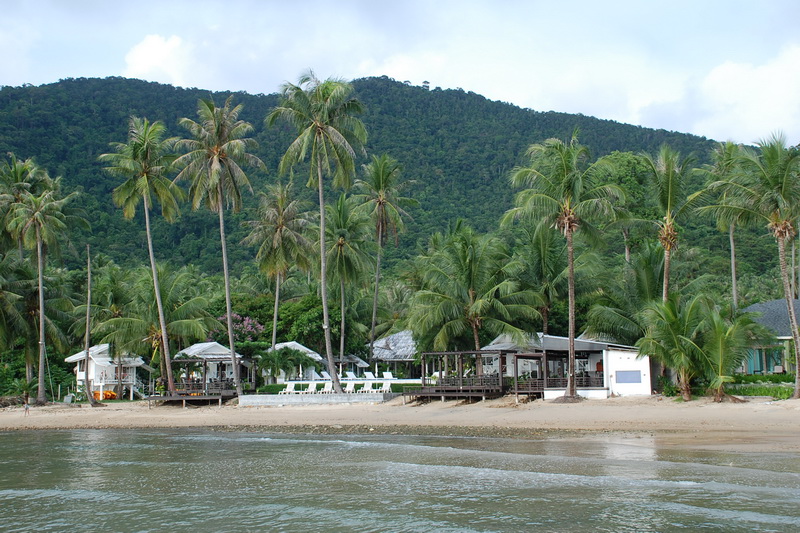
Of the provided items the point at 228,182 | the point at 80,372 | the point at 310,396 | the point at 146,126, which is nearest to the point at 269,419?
the point at 310,396

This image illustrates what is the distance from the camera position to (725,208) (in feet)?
82.5

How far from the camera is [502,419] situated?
2431 cm

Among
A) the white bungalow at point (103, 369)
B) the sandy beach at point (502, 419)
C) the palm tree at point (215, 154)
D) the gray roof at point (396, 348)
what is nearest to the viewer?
the sandy beach at point (502, 419)

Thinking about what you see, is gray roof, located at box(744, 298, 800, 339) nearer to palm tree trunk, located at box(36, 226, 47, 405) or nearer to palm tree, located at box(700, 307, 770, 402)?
palm tree, located at box(700, 307, 770, 402)

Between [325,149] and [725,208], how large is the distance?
17.2m

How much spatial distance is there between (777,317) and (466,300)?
15336mm

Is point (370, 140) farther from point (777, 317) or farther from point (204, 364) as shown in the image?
point (777, 317)

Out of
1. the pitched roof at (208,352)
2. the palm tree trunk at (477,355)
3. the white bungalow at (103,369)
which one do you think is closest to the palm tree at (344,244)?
the pitched roof at (208,352)

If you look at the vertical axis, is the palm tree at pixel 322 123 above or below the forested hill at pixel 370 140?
below

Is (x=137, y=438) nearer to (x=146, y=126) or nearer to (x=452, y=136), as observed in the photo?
(x=146, y=126)

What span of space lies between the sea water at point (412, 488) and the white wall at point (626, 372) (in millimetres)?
9139

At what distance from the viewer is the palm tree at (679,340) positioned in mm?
24172

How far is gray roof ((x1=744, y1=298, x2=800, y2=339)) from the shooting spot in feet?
107

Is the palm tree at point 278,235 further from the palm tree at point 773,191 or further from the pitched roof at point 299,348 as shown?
the palm tree at point 773,191
